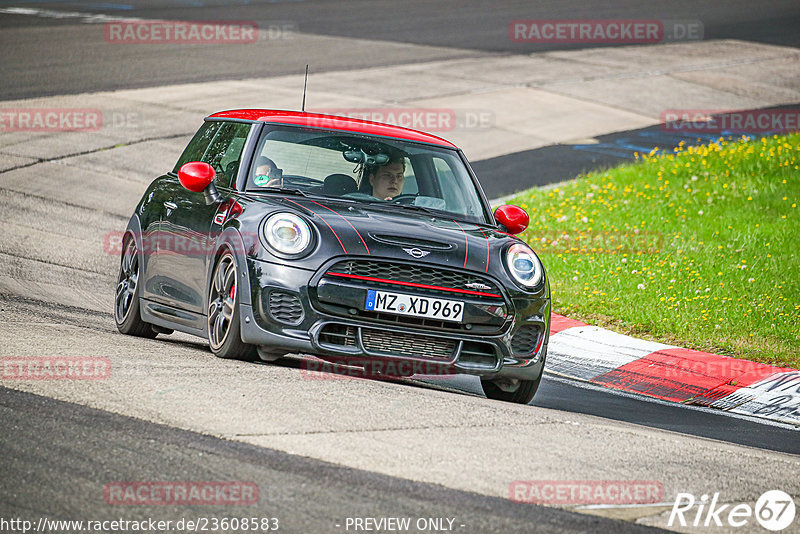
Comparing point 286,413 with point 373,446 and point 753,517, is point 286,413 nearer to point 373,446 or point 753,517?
point 373,446

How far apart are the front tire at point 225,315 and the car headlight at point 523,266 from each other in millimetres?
1601

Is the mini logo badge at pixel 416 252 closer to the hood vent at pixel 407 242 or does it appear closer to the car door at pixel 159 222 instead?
the hood vent at pixel 407 242

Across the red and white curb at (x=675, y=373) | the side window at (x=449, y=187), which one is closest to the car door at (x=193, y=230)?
the side window at (x=449, y=187)

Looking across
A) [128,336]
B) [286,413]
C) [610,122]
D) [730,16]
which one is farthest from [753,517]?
[730,16]

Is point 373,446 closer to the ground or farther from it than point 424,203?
closer to the ground

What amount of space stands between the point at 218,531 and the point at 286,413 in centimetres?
151

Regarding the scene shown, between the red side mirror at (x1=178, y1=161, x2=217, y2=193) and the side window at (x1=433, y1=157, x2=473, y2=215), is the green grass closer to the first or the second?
the side window at (x1=433, y1=157, x2=473, y2=215)

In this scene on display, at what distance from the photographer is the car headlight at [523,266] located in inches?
272

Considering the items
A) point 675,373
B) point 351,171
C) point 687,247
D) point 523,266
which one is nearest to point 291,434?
point 523,266

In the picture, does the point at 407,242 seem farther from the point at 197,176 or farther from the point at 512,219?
the point at 197,176

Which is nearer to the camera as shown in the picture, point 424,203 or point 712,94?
point 424,203

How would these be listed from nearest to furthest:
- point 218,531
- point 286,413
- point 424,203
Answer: point 218,531 → point 286,413 → point 424,203

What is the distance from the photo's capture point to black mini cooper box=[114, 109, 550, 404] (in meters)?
6.52

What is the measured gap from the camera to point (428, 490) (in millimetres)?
4645
